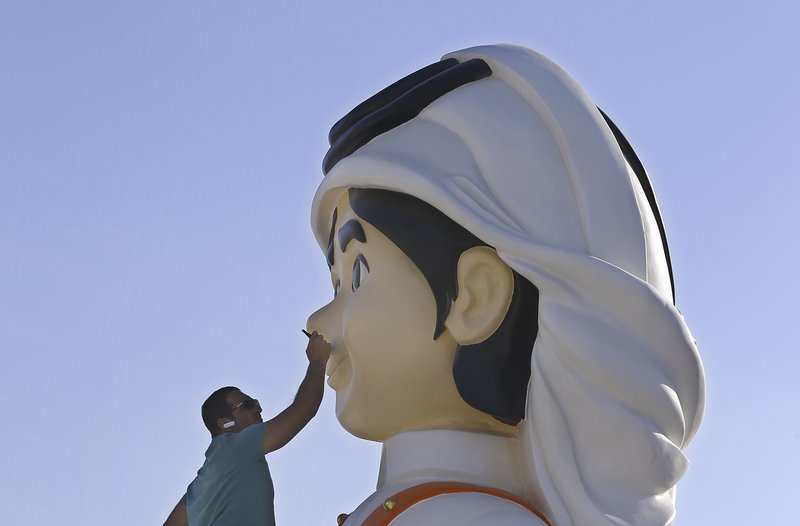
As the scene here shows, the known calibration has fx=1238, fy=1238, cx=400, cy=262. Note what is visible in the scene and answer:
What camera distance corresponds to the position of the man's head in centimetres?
404

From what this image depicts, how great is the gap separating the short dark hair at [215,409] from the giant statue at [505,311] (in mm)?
540

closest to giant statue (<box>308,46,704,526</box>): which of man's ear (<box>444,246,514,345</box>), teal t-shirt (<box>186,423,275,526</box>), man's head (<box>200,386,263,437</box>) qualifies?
man's ear (<box>444,246,514,345</box>)

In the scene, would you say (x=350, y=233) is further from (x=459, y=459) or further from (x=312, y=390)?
(x=459, y=459)

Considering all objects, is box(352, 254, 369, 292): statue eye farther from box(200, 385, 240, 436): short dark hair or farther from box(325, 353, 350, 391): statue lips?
box(200, 385, 240, 436): short dark hair

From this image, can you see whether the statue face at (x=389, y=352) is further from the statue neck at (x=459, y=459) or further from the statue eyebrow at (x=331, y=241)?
the statue eyebrow at (x=331, y=241)

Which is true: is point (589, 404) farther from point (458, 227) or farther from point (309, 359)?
point (309, 359)

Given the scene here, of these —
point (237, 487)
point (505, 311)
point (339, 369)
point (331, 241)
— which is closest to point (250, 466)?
point (237, 487)

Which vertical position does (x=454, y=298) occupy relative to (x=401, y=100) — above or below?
below

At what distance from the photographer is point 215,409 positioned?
4.04 meters

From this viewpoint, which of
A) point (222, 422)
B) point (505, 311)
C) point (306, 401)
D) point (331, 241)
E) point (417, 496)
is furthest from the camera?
point (222, 422)

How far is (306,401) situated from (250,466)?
0.87ft

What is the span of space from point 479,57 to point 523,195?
610 mm

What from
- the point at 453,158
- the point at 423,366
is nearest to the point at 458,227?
the point at 453,158

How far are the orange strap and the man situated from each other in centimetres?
42
